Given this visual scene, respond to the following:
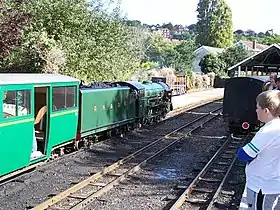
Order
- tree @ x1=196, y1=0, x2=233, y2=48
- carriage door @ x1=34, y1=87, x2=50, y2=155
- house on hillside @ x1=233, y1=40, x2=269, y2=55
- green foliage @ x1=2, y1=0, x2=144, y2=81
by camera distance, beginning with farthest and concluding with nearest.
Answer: tree @ x1=196, y1=0, x2=233, y2=48 < house on hillside @ x1=233, y1=40, x2=269, y2=55 < green foliage @ x1=2, y1=0, x2=144, y2=81 < carriage door @ x1=34, y1=87, x2=50, y2=155

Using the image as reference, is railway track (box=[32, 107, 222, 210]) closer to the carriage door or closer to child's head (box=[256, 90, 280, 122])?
the carriage door

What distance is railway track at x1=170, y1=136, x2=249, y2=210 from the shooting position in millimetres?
8625

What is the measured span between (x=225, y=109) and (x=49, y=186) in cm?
985

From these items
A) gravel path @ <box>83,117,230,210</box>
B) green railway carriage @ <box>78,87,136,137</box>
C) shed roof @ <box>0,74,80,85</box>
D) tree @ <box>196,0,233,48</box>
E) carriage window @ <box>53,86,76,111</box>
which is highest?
tree @ <box>196,0,233,48</box>

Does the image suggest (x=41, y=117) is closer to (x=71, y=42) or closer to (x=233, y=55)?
(x=71, y=42)

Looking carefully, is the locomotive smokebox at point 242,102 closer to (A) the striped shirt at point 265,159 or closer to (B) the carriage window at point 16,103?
(B) the carriage window at point 16,103

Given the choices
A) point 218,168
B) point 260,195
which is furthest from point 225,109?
point 260,195

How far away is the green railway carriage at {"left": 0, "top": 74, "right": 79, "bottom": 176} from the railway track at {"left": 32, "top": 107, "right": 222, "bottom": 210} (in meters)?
1.26

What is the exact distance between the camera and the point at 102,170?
35.8 ft

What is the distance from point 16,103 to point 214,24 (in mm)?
91168

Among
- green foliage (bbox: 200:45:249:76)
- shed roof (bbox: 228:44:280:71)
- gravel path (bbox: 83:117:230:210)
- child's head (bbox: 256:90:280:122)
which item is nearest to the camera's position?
child's head (bbox: 256:90:280:122)

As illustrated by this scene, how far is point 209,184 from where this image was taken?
1022cm

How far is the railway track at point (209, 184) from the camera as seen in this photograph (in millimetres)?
8625

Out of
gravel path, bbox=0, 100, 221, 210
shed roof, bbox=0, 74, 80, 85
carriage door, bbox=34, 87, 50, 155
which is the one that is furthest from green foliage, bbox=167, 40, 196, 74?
carriage door, bbox=34, 87, 50, 155
